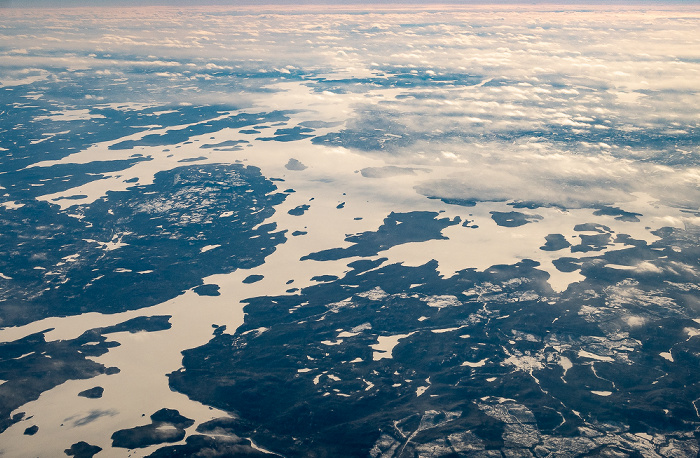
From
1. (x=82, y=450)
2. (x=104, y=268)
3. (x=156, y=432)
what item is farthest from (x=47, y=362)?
(x=104, y=268)

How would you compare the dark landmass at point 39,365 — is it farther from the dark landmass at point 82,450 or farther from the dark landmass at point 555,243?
the dark landmass at point 555,243

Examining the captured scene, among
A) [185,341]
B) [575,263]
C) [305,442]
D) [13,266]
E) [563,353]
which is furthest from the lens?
[13,266]

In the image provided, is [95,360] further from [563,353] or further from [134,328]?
[563,353]

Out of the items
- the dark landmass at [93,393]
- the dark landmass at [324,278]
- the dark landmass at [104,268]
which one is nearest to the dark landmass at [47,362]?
the dark landmass at [93,393]

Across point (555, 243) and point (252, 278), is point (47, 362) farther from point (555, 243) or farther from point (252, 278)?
point (555, 243)

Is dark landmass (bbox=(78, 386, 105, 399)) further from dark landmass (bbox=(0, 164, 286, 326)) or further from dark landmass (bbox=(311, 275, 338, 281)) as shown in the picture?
dark landmass (bbox=(311, 275, 338, 281))

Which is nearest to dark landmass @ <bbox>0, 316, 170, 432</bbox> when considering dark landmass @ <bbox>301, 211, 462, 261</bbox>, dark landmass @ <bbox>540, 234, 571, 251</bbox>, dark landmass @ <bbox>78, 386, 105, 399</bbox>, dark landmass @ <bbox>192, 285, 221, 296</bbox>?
dark landmass @ <bbox>78, 386, 105, 399</bbox>

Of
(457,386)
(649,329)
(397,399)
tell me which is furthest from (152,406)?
(649,329)
